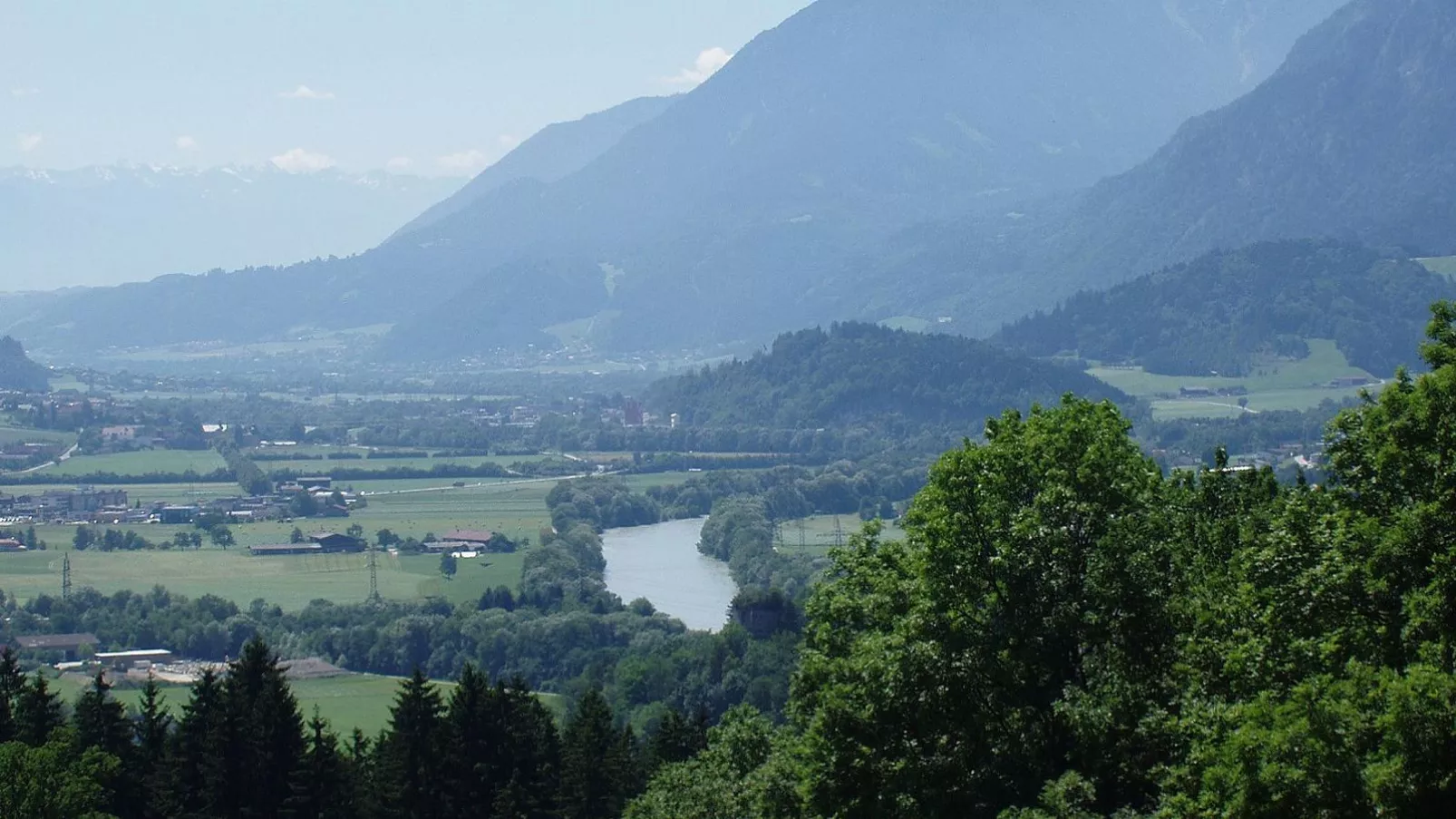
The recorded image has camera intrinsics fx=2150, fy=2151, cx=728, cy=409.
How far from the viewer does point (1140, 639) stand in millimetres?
19141

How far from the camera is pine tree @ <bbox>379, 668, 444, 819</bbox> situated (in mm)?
34125

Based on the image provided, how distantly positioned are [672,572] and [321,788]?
51.4m

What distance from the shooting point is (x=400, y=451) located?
138 metres

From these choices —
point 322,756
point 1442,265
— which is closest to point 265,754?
point 322,756

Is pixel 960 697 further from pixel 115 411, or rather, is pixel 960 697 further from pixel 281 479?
pixel 115 411

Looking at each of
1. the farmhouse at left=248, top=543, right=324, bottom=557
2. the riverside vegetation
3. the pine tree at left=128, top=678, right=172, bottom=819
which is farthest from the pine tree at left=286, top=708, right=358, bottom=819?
the farmhouse at left=248, top=543, right=324, bottom=557

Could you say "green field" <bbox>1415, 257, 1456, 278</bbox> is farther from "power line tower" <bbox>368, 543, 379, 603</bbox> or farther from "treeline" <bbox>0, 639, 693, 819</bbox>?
"treeline" <bbox>0, 639, 693, 819</bbox>

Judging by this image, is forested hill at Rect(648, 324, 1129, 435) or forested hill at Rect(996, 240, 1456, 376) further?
forested hill at Rect(996, 240, 1456, 376)

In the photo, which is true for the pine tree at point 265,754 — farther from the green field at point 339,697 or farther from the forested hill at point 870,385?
the forested hill at point 870,385

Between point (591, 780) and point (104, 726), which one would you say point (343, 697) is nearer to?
point (104, 726)

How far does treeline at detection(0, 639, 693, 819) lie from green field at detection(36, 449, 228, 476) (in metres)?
90.8

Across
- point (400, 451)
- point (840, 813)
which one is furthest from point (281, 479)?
point (840, 813)

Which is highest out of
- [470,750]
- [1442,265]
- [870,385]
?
[1442,265]

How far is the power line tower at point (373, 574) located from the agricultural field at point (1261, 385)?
5575 cm
